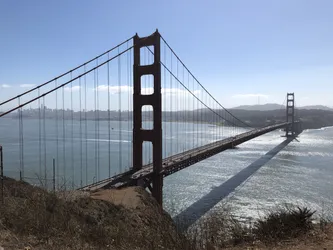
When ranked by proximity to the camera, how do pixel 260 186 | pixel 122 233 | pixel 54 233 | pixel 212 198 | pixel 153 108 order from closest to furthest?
pixel 54 233 → pixel 122 233 → pixel 153 108 → pixel 212 198 → pixel 260 186

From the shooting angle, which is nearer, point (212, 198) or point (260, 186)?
point (212, 198)

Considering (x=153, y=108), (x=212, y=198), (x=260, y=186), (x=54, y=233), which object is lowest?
(x=260, y=186)

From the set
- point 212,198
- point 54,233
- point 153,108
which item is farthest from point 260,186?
point 54,233

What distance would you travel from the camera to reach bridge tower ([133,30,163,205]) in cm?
1714

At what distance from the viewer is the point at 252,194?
2081cm

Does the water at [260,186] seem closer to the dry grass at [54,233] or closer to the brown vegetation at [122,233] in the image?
the brown vegetation at [122,233]

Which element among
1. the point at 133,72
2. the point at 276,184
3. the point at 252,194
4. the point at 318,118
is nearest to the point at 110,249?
the point at 133,72

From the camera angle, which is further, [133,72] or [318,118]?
[318,118]

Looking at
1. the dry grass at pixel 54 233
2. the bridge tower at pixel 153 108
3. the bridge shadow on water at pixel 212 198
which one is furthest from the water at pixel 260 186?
the dry grass at pixel 54 233

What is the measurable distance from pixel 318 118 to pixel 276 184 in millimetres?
104838

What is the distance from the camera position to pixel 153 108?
17.5 m

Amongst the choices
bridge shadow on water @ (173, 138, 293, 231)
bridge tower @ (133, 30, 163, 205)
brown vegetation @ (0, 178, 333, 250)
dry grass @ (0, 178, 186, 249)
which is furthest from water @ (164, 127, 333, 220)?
dry grass @ (0, 178, 186, 249)

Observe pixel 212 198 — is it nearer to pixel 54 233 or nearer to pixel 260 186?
pixel 260 186

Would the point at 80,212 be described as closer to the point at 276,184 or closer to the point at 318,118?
the point at 276,184
